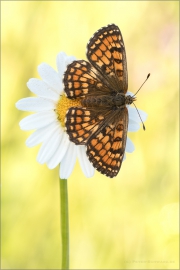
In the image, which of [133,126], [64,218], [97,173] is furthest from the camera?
[97,173]

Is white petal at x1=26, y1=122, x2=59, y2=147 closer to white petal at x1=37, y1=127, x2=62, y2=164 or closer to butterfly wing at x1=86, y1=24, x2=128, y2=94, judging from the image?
white petal at x1=37, y1=127, x2=62, y2=164

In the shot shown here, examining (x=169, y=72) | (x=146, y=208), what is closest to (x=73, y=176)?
(x=146, y=208)

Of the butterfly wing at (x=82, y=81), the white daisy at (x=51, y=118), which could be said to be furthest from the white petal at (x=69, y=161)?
the butterfly wing at (x=82, y=81)

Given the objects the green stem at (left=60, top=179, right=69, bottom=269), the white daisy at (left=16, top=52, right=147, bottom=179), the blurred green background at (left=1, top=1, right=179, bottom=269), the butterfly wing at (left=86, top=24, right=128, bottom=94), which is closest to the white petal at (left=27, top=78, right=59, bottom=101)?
the white daisy at (left=16, top=52, right=147, bottom=179)

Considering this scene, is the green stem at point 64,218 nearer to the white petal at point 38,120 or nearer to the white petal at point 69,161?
the white petal at point 69,161

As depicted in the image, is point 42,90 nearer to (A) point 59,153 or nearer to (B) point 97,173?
(A) point 59,153

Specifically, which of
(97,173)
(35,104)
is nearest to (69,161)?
(35,104)

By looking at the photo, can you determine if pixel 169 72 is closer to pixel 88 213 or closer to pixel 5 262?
pixel 88 213

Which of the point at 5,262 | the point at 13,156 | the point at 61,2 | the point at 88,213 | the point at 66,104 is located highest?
the point at 61,2
